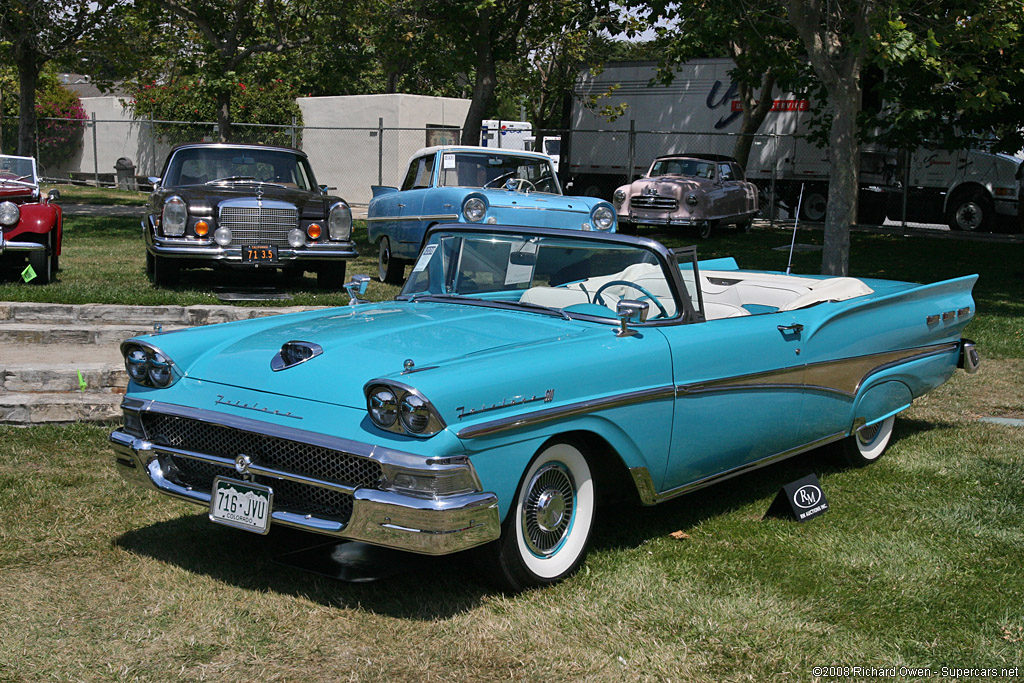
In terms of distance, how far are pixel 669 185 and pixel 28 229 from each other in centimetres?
1242

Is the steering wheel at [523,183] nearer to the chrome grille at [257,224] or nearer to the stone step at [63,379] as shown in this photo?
the chrome grille at [257,224]

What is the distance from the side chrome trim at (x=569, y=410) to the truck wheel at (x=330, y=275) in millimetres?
6877

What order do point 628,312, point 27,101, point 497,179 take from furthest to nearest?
point 27,101 < point 497,179 < point 628,312

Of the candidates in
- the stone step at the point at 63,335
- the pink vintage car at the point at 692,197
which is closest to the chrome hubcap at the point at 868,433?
the stone step at the point at 63,335

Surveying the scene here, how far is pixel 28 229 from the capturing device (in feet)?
32.7

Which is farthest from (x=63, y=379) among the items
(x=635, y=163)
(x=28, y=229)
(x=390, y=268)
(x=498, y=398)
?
(x=635, y=163)

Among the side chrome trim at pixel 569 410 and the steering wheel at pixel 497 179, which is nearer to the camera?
the side chrome trim at pixel 569 410

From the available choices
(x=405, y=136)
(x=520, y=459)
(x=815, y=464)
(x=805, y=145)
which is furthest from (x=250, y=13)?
(x=520, y=459)

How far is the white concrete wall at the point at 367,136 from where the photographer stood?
92.2ft

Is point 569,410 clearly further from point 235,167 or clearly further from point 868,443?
point 235,167

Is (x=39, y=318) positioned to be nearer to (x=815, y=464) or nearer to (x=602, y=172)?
(x=815, y=464)

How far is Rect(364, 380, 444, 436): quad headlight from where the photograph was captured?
3.55 m

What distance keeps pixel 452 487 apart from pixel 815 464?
3.18 metres

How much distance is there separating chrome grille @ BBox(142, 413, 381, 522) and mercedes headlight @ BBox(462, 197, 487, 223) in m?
7.06
